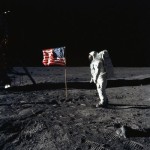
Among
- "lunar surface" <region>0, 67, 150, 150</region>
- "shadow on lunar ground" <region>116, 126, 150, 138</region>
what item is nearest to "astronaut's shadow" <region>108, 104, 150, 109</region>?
"lunar surface" <region>0, 67, 150, 150</region>

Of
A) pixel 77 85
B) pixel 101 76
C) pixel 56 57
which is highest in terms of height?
pixel 56 57

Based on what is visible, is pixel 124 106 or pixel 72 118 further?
pixel 124 106

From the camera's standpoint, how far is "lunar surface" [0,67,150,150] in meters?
5.02

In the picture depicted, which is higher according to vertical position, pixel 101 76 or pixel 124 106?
pixel 101 76

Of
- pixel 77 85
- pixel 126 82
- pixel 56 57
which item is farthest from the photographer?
pixel 126 82

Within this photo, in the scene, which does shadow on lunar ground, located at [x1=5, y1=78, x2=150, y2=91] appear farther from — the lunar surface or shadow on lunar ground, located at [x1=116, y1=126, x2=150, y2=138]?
shadow on lunar ground, located at [x1=116, y1=126, x2=150, y2=138]

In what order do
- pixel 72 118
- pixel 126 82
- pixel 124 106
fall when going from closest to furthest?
pixel 72 118 < pixel 124 106 < pixel 126 82

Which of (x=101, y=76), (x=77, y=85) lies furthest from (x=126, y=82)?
(x=101, y=76)

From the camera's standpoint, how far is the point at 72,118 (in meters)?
Answer: 6.44

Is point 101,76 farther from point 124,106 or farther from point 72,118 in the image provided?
point 72,118

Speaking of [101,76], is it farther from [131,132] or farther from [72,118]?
[131,132]

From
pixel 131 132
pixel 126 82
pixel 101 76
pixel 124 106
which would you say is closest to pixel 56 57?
pixel 101 76

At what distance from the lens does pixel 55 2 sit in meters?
15.9

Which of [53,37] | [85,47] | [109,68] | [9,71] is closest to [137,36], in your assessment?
[85,47]
